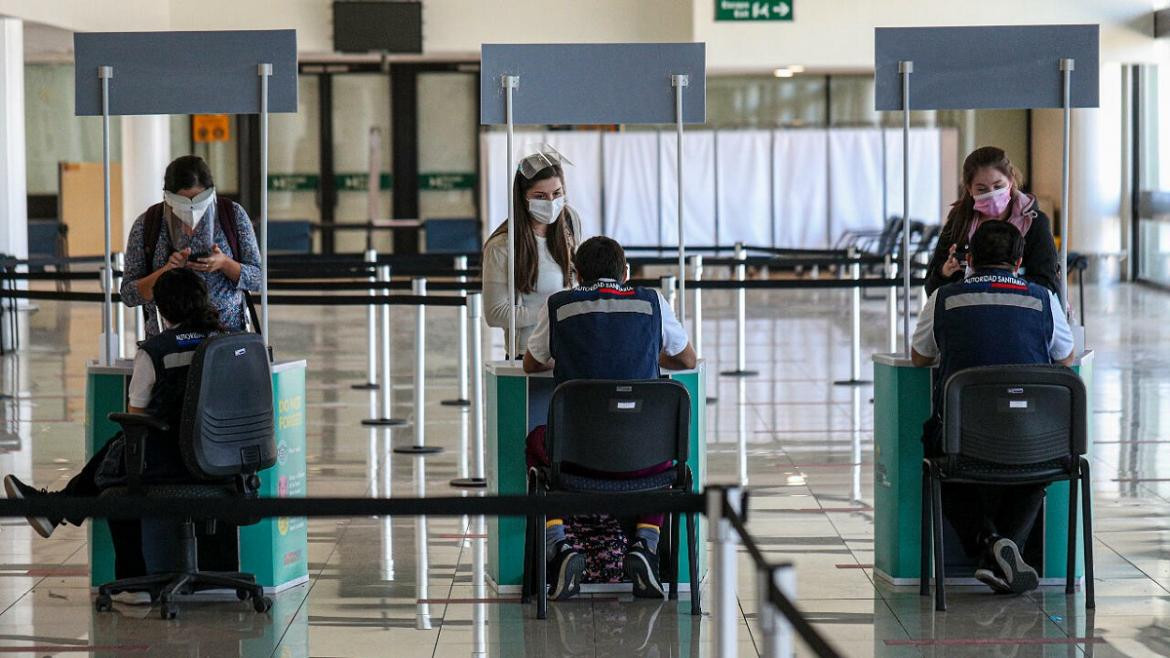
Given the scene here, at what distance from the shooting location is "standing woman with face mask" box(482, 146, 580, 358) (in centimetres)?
593

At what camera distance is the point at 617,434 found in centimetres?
509

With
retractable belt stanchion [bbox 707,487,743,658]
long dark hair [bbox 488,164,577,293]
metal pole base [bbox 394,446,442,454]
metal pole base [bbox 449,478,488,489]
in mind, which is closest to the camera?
retractable belt stanchion [bbox 707,487,743,658]

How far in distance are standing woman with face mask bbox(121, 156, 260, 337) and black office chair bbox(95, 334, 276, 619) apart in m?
0.54

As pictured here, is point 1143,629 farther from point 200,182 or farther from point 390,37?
point 390,37

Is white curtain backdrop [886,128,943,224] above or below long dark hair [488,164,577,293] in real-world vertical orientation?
above

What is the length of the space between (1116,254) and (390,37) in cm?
979

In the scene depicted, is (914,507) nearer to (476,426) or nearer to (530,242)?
(530,242)

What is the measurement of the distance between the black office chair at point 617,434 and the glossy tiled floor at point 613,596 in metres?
0.43

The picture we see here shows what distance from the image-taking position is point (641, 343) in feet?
17.3

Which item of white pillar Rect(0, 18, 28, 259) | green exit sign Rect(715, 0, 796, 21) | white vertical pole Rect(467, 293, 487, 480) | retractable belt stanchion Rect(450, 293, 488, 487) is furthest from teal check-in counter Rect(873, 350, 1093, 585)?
green exit sign Rect(715, 0, 796, 21)

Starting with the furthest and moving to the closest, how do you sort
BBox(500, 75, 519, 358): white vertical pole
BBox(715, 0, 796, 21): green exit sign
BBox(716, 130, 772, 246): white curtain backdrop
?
BBox(716, 130, 772, 246): white curtain backdrop
BBox(715, 0, 796, 21): green exit sign
BBox(500, 75, 519, 358): white vertical pole

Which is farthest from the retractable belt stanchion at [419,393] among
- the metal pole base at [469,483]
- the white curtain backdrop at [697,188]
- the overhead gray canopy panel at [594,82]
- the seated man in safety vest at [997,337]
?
the white curtain backdrop at [697,188]

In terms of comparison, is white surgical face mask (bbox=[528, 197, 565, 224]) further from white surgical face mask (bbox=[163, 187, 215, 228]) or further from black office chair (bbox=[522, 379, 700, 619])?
white surgical face mask (bbox=[163, 187, 215, 228])

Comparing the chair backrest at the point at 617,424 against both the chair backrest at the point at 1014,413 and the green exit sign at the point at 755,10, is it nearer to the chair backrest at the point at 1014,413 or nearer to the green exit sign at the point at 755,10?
the chair backrest at the point at 1014,413
